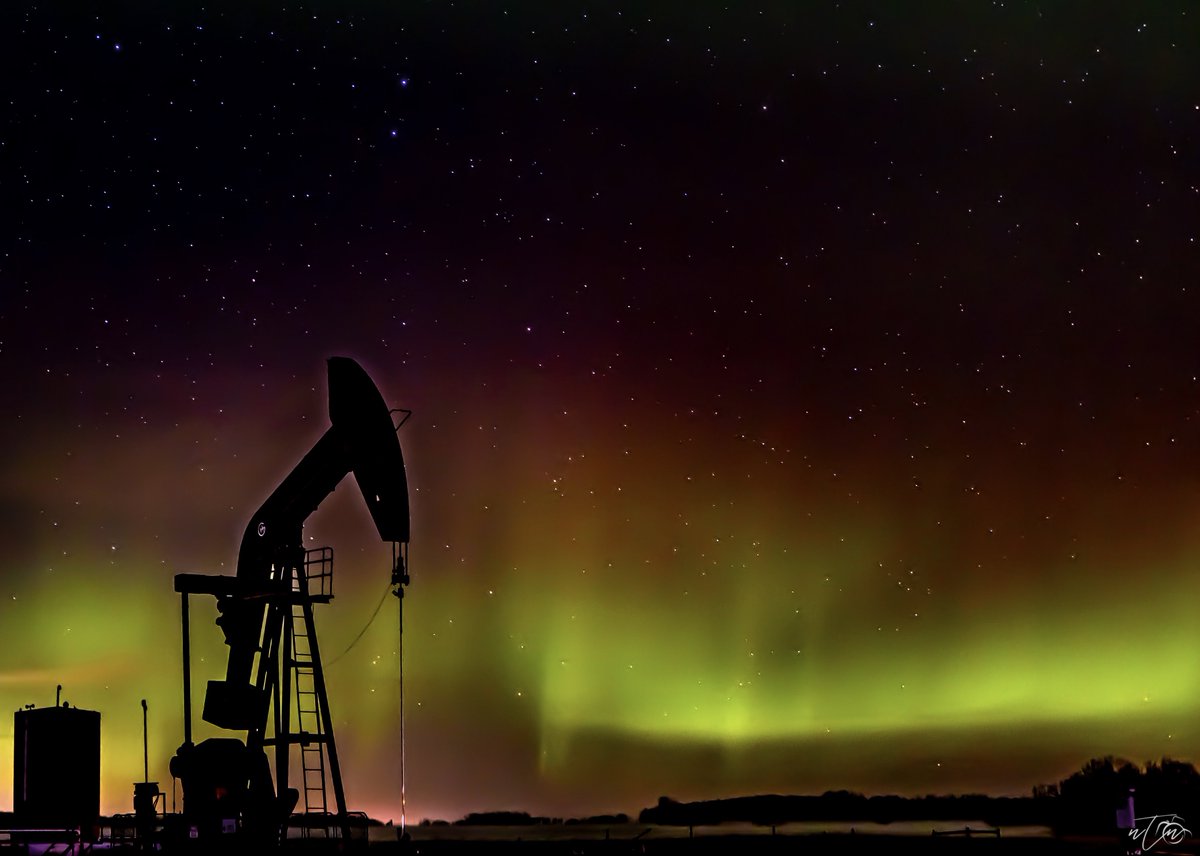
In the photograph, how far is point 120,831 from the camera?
2222 cm

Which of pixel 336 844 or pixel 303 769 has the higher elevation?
pixel 303 769

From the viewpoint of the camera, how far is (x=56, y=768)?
2630 cm

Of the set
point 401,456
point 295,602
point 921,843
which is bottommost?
point 921,843

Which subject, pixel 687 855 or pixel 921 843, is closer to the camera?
pixel 687 855

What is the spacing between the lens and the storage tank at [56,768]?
25.9 metres

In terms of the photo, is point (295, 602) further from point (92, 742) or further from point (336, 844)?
point (92, 742)

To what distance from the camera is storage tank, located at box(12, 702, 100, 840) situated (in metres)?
25.9

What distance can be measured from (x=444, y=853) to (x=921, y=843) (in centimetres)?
1508

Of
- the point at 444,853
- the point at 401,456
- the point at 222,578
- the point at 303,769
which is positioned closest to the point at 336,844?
the point at 303,769

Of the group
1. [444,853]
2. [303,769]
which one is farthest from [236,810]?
[444,853]

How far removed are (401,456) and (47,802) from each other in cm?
1181

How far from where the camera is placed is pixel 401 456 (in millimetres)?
21438

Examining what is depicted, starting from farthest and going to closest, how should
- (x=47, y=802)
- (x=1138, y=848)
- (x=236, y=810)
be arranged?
(x=47, y=802) → (x=236, y=810) → (x=1138, y=848)

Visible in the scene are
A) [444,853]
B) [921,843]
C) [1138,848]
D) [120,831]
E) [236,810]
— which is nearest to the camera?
[1138,848]
